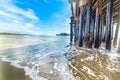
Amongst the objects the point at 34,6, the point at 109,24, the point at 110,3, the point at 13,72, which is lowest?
the point at 13,72

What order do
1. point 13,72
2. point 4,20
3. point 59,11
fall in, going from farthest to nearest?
point 59,11 < point 13,72 < point 4,20

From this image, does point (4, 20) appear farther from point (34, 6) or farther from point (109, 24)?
point (109, 24)

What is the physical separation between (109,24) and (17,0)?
156cm

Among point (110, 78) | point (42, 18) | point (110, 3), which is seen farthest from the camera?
point (110, 3)

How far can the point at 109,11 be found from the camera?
2400mm

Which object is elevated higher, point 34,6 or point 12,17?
point 34,6

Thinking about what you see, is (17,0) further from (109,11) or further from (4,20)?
(109,11)

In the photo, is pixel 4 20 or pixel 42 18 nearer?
pixel 4 20

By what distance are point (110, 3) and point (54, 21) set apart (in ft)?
3.66

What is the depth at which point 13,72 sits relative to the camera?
1578 mm

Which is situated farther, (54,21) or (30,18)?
(54,21)

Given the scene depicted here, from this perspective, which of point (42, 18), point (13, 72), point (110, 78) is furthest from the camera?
point (42, 18)

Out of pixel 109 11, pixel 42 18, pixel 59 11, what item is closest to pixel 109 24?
pixel 109 11

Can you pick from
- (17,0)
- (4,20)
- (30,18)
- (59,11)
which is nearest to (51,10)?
(59,11)
